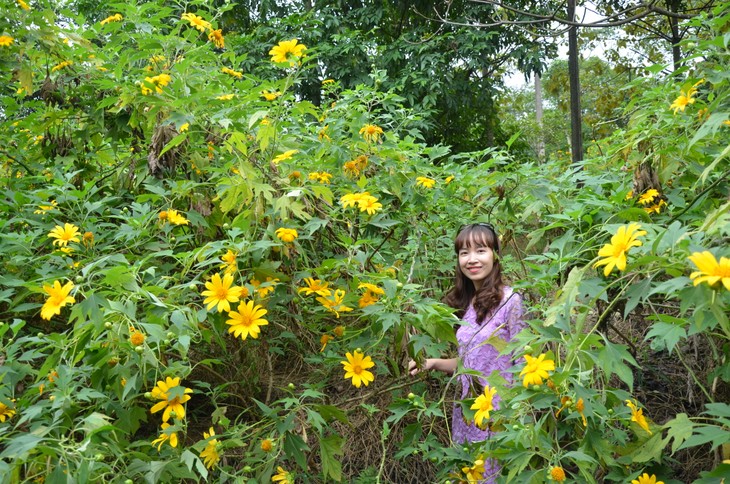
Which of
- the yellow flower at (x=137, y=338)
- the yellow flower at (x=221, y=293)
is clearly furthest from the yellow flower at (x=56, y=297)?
the yellow flower at (x=221, y=293)

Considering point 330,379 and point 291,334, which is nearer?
point 291,334

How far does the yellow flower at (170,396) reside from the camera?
155 cm

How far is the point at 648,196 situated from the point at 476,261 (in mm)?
634

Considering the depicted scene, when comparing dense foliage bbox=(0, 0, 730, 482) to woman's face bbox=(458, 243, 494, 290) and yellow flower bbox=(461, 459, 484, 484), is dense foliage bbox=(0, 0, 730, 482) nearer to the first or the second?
yellow flower bbox=(461, 459, 484, 484)

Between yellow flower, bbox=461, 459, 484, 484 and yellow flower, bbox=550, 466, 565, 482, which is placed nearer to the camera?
yellow flower, bbox=550, 466, 565, 482

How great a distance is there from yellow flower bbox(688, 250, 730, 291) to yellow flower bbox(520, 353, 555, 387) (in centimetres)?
42

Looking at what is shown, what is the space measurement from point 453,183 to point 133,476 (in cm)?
153

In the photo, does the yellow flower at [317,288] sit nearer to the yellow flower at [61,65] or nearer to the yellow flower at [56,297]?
the yellow flower at [56,297]

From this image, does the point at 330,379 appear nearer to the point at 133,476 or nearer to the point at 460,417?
the point at 460,417

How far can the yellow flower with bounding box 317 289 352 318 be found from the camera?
184cm

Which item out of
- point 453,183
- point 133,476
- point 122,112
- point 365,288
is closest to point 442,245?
point 453,183

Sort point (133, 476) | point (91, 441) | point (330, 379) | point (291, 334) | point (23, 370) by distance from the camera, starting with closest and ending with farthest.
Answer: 1. point (91, 441)
2. point (133, 476)
3. point (23, 370)
4. point (291, 334)
5. point (330, 379)

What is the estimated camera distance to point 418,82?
7.07 meters

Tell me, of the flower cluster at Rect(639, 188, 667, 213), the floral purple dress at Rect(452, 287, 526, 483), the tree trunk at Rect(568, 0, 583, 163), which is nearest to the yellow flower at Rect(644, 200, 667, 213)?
the flower cluster at Rect(639, 188, 667, 213)
